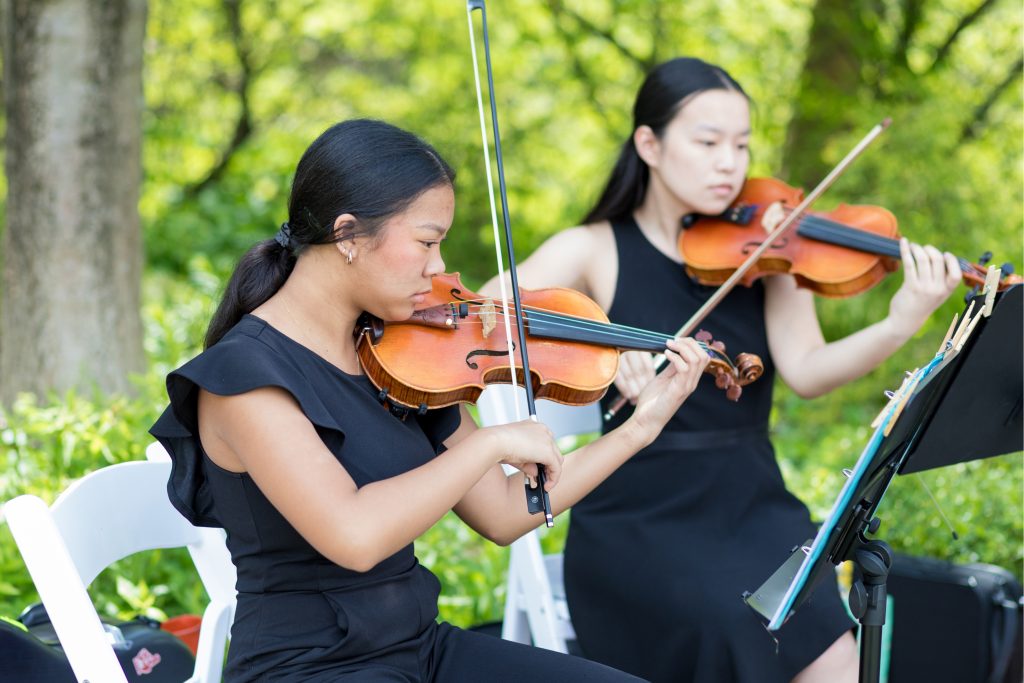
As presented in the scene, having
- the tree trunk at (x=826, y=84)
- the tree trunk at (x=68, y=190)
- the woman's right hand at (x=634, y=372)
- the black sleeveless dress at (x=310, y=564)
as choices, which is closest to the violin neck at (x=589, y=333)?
the woman's right hand at (x=634, y=372)

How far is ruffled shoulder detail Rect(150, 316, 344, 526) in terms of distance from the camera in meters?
1.50

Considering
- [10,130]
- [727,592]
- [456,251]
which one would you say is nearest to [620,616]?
[727,592]

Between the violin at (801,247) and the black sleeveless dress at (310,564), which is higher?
the violin at (801,247)

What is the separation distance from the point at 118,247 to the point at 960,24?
4.08m

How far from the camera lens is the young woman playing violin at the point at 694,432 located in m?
2.15

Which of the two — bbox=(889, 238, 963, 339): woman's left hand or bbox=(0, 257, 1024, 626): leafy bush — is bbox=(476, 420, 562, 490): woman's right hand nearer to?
bbox=(889, 238, 963, 339): woman's left hand

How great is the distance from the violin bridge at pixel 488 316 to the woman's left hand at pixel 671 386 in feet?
0.96

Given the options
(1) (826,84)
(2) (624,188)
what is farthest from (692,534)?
(1) (826,84)

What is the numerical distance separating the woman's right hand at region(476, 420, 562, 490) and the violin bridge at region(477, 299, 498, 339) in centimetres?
34

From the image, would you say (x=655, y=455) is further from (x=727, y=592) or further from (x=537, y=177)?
(x=537, y=177)

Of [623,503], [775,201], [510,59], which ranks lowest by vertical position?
[623,503]

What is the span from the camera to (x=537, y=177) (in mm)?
6621

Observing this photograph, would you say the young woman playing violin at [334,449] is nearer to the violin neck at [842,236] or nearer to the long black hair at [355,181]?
the long black hair at [355,181]

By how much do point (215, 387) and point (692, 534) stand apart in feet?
3.84
